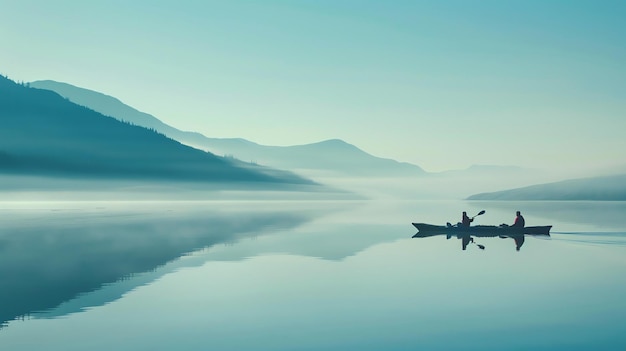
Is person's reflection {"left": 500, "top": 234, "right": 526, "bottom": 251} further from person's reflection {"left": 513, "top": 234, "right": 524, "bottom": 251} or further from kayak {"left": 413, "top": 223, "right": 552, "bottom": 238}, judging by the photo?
kayak {"left": 413, "top": 223, "right": 552, "bottom": 238}

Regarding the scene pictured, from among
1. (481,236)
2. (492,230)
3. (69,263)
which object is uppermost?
(492,230)

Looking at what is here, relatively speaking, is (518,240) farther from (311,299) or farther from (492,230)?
(311,299)

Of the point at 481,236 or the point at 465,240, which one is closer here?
the point at 465,240

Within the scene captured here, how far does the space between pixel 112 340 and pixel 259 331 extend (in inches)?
218

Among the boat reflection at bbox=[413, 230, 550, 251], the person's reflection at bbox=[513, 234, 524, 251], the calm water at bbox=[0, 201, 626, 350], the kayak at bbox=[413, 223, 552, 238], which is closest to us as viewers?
the calm water at bbox=[0, 201, 626, 350]

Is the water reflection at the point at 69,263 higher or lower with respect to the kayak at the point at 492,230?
lower

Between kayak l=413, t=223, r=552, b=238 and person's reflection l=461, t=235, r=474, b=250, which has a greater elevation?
kayak l=413, t=223, r=552, b=238

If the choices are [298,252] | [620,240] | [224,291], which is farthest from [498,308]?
[620,240]

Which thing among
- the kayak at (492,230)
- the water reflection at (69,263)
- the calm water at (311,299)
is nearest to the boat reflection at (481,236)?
the kayak at (492,230)

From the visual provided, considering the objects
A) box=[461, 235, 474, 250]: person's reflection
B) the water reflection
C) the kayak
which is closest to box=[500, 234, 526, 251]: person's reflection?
the kayak

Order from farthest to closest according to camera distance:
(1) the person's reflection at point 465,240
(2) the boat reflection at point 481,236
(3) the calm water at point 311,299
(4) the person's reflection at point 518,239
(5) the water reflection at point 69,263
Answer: (1) the person's reflection at point 465,240 → (2) the boat reflection at point 481,236 → (4) the person's reflection at point 518,239 → (5) the water reflection at point 69,263 → (3) the calm water at point 311,299

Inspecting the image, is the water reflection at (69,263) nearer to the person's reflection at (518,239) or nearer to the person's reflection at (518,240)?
the person's reflection at (518,240)

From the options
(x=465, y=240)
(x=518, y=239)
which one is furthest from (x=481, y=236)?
(x=518, y=239)

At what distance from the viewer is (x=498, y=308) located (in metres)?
29.8
